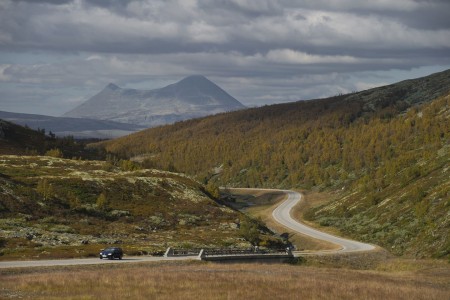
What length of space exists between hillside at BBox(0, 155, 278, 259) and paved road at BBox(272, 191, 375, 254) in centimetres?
1556

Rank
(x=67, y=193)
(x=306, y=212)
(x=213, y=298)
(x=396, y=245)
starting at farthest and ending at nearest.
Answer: (x=306, y=212) < (x=67, y=193) < (x=396, y=245) < (x=213, y=298)

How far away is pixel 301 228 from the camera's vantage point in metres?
127

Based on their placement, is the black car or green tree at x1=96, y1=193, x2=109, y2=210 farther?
green tree at x1=96, y1=193, x2=109, y2=210

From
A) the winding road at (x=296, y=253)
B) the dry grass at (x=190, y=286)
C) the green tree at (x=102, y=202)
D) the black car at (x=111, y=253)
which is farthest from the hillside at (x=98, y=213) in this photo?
the dry grass at (x=190, y=286)

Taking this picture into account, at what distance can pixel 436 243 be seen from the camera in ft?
290

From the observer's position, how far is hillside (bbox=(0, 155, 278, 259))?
7475 centimetres

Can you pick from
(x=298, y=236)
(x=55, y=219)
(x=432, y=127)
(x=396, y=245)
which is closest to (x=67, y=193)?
(x=55, y=219)

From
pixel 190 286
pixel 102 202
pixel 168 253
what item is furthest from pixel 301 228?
pixel 190 286

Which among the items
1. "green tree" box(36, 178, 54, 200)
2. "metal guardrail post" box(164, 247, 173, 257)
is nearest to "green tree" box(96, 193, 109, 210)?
"green tree" box(36, 178, 54, 200)

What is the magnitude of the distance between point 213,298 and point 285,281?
35.7 feet

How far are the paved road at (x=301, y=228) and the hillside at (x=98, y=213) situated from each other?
15.6 meters

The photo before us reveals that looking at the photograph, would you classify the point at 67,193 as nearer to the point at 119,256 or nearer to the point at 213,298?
the point at 119,256

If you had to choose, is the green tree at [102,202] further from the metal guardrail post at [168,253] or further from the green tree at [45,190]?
the metal guardrail post at [168,253]

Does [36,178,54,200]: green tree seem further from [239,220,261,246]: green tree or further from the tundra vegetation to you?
the tundra vegetation
